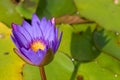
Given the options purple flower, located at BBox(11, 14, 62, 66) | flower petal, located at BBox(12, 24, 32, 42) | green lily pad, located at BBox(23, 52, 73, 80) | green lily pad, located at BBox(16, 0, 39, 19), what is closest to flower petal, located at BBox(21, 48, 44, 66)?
purple flower, located at BBox(11, 14, 62, 66)

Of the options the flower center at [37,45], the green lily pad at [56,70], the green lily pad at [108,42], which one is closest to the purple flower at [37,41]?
the flower center at [37,45]

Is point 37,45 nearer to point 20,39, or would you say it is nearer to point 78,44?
point 20,39

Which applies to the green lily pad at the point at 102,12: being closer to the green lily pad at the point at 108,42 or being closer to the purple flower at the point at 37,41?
the green lily pad at the point at 108,42

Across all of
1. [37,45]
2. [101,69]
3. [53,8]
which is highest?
[37,45]

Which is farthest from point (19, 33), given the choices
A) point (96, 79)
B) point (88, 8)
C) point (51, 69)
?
point (88, 8)

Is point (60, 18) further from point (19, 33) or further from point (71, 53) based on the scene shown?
point (19, 33)

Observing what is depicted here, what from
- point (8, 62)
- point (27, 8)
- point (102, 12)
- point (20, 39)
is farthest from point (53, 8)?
point (20, 39)

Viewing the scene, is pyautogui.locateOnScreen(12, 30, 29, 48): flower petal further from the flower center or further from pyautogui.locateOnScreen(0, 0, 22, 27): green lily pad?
pyautogui.locateOnScreen(0, 0, 22, 27): green lily pad
